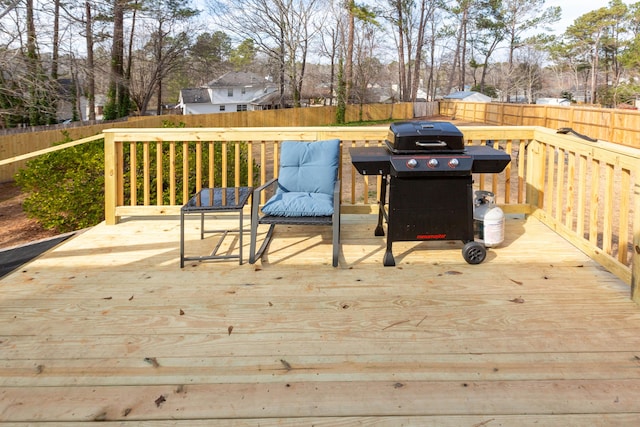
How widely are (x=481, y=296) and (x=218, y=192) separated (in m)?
1.93

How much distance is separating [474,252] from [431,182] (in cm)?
53

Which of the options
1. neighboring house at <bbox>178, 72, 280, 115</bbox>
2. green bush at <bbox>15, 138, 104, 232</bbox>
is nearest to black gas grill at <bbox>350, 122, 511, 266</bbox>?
green bush at <bbox>15, 138, 104, 232</bbox>

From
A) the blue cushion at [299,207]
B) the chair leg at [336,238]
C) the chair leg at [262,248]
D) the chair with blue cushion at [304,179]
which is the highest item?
the chair with blue cushion at [304,179]

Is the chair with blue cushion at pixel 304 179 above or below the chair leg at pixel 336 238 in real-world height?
above

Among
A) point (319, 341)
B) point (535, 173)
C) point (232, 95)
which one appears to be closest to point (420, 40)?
point (232, 95)

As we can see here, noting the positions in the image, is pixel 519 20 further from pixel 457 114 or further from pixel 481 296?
pixel 481 296

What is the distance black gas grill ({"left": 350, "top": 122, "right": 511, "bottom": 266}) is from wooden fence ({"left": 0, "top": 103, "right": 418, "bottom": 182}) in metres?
2.64

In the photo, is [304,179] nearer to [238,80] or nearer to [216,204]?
[216,204]

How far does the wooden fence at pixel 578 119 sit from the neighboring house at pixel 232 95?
17.9 metres

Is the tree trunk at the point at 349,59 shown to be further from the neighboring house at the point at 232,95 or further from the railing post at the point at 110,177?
the railing post at the point at 110,177

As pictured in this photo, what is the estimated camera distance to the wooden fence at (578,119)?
1447 centimetres

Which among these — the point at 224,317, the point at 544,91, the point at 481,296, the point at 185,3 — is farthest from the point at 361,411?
the point at 544,91

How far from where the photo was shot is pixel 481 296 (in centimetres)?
296

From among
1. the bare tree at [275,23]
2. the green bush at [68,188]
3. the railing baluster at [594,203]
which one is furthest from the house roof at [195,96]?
the railing baluster at [594,203]
